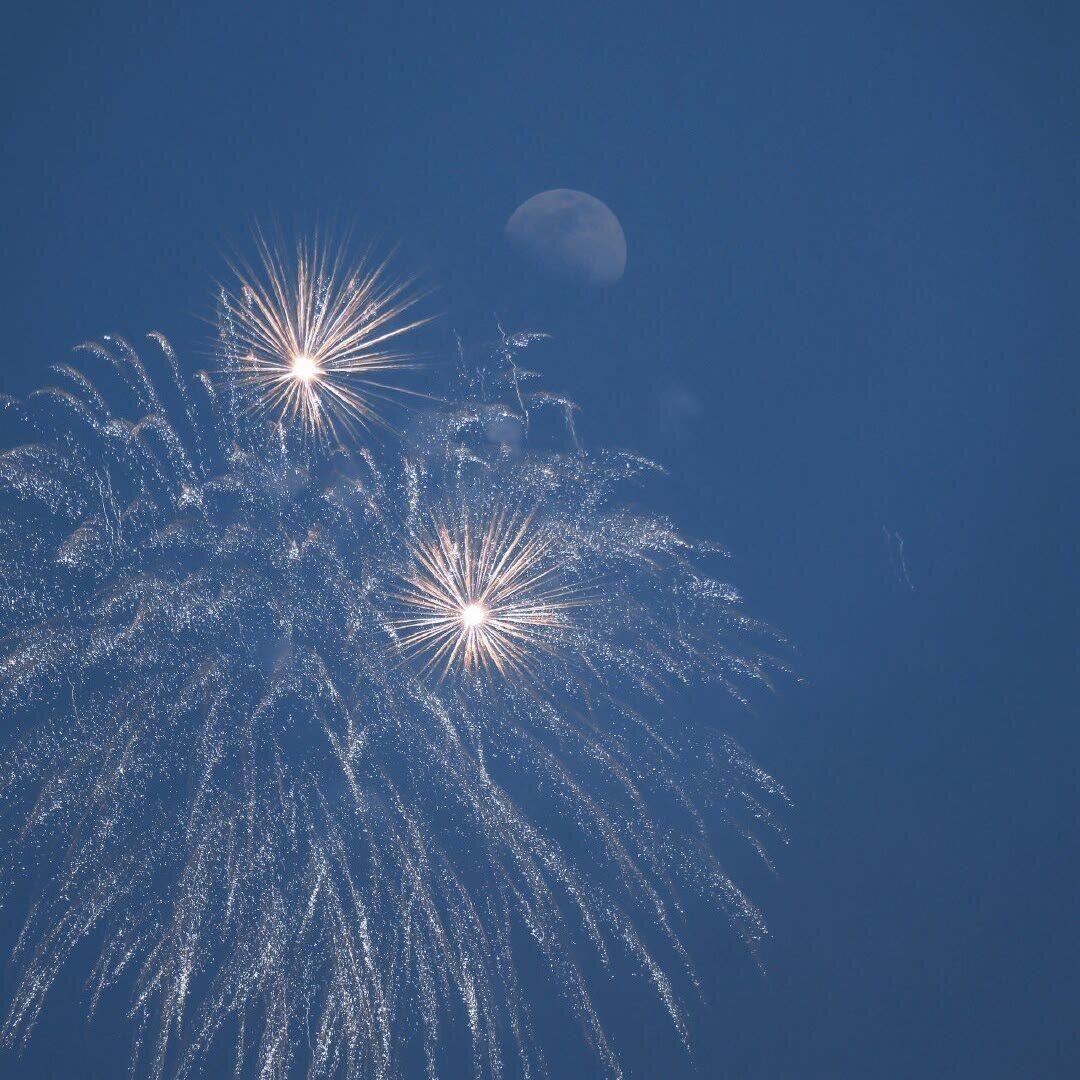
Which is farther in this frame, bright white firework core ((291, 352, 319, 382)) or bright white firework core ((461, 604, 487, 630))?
bright white firework core ((291, 352, 319, 382))

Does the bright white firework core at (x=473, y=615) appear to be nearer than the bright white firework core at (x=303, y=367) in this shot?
Yes

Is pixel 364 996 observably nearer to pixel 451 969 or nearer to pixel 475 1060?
pixel 451 969

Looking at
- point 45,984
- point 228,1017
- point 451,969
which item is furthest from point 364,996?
point 45,984

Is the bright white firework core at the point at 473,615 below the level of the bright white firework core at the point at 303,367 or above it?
below

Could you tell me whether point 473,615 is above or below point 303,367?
below

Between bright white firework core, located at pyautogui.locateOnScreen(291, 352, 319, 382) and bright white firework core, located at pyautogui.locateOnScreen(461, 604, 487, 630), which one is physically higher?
bright white firework core, located at pyautogui.locateOnScreen(291, 352, 319, 382)
